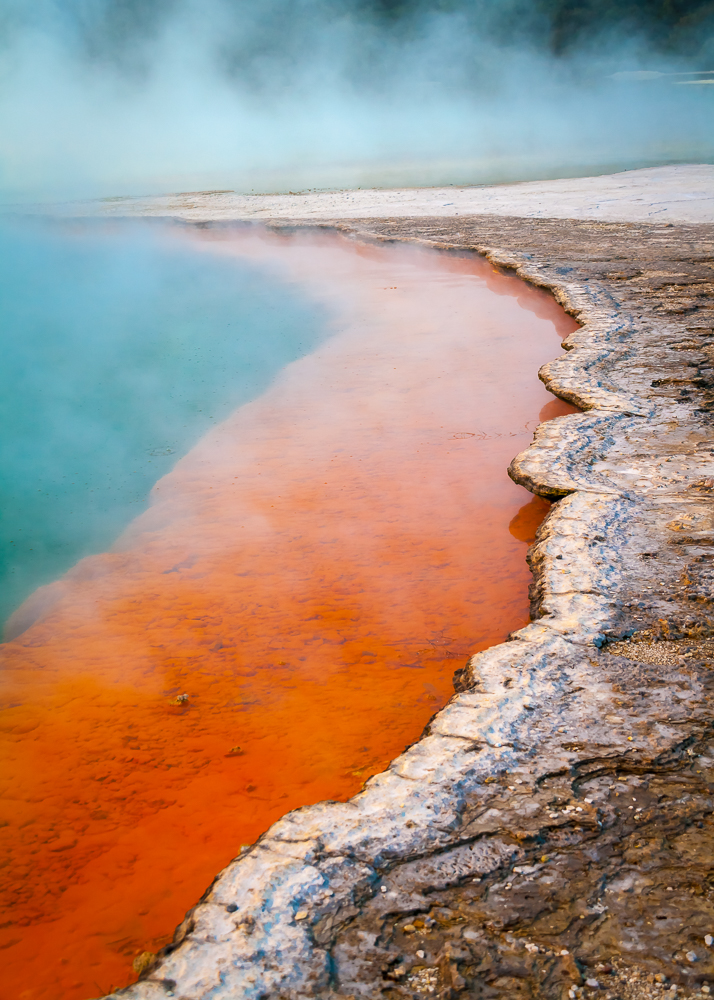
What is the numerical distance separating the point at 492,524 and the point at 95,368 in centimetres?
384

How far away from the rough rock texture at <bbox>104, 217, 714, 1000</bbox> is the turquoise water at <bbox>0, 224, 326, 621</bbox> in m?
1.97

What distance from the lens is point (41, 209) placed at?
13.9 metres

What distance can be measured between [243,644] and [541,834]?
128 cm

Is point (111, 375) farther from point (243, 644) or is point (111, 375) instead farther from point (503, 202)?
point (503, 202)

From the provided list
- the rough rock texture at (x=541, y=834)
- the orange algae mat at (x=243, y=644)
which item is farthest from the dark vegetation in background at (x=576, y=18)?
the rough rock texture at (x=541, y=834)

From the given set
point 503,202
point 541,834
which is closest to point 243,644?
point 541,834

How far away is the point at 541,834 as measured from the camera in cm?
138

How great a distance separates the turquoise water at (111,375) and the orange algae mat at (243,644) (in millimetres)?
272

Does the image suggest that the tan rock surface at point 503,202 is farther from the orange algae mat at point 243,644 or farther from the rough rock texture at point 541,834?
the rough rock texture at point 541,834

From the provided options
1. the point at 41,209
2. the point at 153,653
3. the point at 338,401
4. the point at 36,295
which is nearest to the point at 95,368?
the point at 338,401

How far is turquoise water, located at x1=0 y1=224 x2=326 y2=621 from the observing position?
11.5 feet

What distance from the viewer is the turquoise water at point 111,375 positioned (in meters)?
3.52

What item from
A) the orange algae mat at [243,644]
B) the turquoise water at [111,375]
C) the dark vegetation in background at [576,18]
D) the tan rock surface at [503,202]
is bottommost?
the orange algae mat at [243,644]

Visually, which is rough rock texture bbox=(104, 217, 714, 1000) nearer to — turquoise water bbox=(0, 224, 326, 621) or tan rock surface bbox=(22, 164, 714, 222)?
turquoise water bbox=(0, 224, 326, 621)
